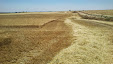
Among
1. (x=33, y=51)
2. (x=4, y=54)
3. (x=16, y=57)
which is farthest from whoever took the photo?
(x=33, y=51)

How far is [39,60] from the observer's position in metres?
5.80

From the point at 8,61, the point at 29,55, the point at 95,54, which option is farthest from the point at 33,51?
the point at 95,54

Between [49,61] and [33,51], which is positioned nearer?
[49,61]

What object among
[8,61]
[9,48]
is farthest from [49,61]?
[9,48]

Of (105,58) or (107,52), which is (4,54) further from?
(107,52)

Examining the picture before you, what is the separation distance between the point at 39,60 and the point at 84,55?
271 centimetres

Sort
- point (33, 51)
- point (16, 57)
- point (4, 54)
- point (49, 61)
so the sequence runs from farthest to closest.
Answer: point (33, 51) → point (4, 54) → point (16, 57) → point (49, 61)

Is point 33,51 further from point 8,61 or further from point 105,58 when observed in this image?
point 105,58

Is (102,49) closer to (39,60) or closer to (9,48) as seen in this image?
(39,60)

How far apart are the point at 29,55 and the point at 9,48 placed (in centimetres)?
196

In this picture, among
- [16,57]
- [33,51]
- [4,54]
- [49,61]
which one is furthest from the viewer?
[33,51]

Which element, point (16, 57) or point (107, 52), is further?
point (107, 52)

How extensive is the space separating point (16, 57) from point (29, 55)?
756 millimetres

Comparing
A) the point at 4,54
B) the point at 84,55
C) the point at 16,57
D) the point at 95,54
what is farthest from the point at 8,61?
the point at 95,54
